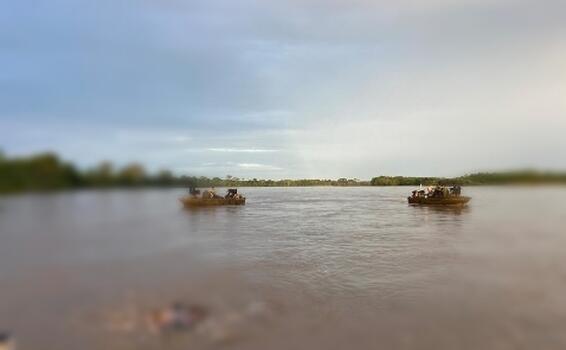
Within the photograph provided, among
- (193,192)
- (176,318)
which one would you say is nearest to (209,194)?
(193,192)

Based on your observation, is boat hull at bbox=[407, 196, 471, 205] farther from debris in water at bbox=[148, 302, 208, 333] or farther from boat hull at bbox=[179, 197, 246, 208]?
debris in water at bbox=[148, 302, 208, 333]

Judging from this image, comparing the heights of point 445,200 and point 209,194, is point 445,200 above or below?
below

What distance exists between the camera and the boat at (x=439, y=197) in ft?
177

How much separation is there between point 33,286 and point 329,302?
11.3 meters

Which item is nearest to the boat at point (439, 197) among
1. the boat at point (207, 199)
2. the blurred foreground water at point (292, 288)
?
the blurred foreground water at point (292, 288)

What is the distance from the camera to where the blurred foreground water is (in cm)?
1102

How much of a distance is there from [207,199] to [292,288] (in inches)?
1541

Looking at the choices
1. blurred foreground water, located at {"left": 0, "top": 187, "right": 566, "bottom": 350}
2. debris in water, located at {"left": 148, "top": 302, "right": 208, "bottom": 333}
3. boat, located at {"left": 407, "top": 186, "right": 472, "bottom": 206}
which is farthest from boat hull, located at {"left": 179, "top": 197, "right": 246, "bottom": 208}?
debris in water, located at {"left": 148, "top": 302, "right": 208, "bottom": 333}

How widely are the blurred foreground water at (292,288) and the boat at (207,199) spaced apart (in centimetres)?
2120

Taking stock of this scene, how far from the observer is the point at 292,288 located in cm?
1589

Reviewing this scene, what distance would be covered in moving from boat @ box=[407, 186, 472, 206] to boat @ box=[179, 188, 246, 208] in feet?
80.6

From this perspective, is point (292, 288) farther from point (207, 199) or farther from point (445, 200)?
point (445, 200)

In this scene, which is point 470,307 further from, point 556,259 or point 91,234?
point 91,234

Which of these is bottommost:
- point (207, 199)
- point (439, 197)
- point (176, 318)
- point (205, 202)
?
point (176, 318)
